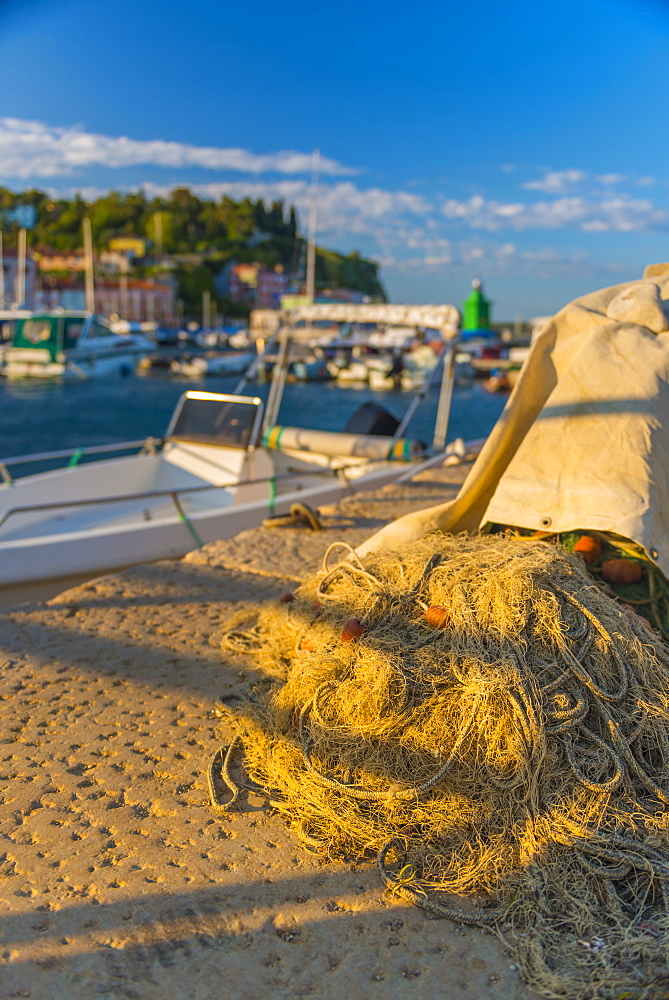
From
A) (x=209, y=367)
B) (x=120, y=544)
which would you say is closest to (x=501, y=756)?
(x=120, y=544)

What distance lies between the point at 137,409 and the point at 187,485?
30.3 m

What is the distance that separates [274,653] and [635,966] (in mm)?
2245

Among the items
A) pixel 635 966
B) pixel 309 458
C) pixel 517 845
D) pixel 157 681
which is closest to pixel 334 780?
pixel 517 845

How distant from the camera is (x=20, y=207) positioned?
13175cm

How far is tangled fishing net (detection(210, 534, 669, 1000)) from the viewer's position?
7.17 feet

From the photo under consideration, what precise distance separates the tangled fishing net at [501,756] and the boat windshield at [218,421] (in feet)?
20.0

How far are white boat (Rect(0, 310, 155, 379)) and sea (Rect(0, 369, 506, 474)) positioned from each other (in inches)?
53.4

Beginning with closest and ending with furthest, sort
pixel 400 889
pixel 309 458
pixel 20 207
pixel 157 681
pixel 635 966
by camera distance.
A: pixel 635 966 → pixel 400 889 → pixel 157 681 → pixel 309 458 → pixel 20 207

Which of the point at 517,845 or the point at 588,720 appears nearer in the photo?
the point at 517,845

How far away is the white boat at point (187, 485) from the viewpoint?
704 cm

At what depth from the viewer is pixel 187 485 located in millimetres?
9430

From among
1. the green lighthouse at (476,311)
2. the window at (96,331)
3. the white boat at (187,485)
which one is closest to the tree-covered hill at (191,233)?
the green lighthouse at (476,311)

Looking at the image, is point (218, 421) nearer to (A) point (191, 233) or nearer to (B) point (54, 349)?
(B) point (54, 349)

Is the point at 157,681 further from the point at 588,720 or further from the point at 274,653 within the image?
the point at 588,720
